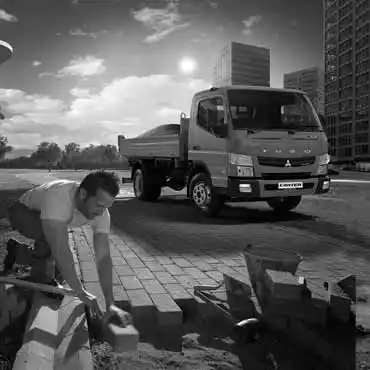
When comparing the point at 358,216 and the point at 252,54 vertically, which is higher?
the point at 252,54

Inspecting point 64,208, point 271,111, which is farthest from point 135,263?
point 271,111

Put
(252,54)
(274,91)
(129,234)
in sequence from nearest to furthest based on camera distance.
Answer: (129,234) → (274,91) → (252,54)

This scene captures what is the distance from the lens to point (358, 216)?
32.7ft

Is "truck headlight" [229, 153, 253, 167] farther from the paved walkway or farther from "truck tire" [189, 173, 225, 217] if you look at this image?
the paved walkway

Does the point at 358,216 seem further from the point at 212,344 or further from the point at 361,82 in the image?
the point at 361,82

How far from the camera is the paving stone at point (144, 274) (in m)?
4.56

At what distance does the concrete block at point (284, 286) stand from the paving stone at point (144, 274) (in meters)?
1.45

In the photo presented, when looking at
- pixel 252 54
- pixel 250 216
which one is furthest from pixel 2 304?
pixel 252 54

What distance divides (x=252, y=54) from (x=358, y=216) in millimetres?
15530

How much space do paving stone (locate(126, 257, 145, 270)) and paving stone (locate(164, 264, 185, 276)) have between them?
303 millimetres

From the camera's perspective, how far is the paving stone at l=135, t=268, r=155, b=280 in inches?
180

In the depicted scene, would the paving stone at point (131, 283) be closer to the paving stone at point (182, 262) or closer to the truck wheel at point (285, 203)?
the paving stone at point (182, 262)

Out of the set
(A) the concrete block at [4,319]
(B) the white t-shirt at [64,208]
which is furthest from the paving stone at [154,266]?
(A) the concrete block at [4,319]

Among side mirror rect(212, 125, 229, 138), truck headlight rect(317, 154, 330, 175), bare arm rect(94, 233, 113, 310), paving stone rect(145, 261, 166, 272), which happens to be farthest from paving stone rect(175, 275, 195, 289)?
truck headlight rect(317, 154, 330, 175)
